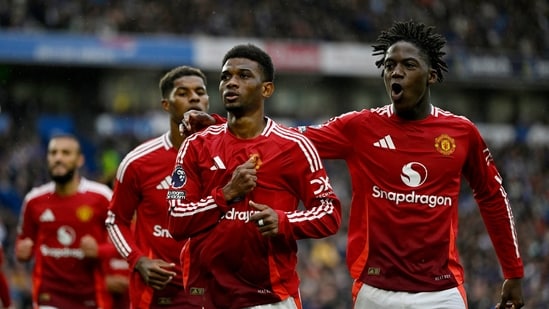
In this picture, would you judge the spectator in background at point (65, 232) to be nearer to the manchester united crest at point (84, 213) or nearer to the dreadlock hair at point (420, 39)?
the manchester united crest at point (84, 213)

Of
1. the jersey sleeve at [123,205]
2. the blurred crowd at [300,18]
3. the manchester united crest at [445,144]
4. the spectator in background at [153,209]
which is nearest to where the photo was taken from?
the manchester united crest at [445,144]

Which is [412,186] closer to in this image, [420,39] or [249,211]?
[420,39]

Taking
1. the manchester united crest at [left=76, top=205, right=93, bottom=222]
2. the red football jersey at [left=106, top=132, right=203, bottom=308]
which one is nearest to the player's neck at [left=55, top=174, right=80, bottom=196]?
the manchester united crest at [left=76, top=205, right=93, bottom=222]

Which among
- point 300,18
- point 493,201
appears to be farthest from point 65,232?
point 300,18

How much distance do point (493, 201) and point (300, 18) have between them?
28.5 metres

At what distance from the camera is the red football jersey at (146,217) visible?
23.1ft

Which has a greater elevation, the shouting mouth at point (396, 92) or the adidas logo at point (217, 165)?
the shouting mouth at point (396, 92)

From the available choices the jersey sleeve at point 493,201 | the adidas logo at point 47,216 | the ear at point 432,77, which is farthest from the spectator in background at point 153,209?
the adidas logo at point 47,216

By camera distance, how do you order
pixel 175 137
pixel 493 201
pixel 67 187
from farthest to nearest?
pixel 67 187 → pixel 175 137 → pixel 493 201

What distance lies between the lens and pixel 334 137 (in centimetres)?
634

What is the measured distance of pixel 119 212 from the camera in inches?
283

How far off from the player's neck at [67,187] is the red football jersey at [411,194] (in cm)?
374

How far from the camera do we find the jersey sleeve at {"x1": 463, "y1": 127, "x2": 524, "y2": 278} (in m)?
6.35

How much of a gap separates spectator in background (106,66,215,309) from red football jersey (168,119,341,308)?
1.17 meters
